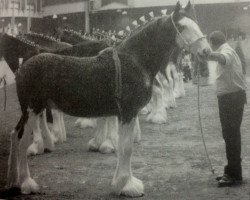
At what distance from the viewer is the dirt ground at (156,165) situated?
3.43 m

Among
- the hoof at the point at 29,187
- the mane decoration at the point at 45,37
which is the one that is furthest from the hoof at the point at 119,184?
the mane decoration at the point at 45,37

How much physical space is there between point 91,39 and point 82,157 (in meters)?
0.96

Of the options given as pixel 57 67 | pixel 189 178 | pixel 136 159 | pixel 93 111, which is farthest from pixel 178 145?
pixel 57 67

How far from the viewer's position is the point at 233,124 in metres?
3.48

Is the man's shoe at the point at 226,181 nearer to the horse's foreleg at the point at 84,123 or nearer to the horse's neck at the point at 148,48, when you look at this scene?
the horse's neck at the point at 148,48

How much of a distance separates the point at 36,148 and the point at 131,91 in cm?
120

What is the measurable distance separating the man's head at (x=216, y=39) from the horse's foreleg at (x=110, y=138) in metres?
1.48

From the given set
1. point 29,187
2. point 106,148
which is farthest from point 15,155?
point 106,148

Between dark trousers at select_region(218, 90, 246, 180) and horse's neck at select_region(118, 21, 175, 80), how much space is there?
1.50 feet

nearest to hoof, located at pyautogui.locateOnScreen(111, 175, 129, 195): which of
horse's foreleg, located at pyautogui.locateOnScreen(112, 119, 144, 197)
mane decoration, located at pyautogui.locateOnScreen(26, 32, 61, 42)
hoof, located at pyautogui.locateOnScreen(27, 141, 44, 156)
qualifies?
horse's foreleg, located at pyautogui.locateOnScreen(112, 119, 144, 197)

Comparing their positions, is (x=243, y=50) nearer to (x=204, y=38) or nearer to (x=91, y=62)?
(x=204, y=38)

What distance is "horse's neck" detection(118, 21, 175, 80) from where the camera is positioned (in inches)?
137

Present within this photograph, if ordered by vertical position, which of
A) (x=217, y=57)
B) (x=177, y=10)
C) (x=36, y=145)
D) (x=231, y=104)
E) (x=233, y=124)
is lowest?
(x=36, y=145)

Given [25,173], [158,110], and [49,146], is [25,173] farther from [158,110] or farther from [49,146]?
[158,110]
